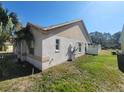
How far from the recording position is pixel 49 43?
13.5 metres

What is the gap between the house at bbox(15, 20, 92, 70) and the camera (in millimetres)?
13070

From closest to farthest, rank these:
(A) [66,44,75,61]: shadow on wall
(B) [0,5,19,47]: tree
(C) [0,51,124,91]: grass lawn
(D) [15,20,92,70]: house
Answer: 1. (C) [0,51,124,91]: grass lawn
2. (D) [15,20,92,70]: house
3. (B) [0,5,19,47]: tree
4. (A) [66,44,75,61]: shadow on wall

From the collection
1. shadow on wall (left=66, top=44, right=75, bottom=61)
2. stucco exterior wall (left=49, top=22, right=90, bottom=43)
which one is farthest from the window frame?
shadow on wall (left=66, top=44, right=75, bottom=61)

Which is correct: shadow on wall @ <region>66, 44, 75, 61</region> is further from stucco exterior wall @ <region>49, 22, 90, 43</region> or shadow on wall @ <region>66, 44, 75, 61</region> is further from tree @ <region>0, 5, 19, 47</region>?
tree @ <region>0, 5, 19, 47</region>

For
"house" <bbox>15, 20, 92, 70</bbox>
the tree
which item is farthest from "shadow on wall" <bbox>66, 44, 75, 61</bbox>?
the tree

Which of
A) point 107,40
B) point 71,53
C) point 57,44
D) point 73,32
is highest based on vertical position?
point 107,40

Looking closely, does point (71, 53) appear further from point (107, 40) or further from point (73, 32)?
point (107, 40)

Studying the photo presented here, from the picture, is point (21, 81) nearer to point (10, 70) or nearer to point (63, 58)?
point (10, 70)

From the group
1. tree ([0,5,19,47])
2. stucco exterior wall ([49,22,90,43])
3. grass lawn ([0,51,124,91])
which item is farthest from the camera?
stucco exterior wall ([49,22,90,43])

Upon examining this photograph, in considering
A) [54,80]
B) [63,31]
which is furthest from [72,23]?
[54,80]

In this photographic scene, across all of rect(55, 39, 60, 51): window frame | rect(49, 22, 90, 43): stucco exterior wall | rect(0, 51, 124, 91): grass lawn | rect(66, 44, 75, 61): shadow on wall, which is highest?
rect(49, 22, 90, 43): stucco exterior wall

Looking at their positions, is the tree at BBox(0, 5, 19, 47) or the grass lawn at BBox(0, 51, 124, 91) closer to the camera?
the grass lawn at BBox(0, 51, 124, 91)

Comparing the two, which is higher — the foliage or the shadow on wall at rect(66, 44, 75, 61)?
the foliage

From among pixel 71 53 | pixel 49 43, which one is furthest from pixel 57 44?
pixel 71 53
